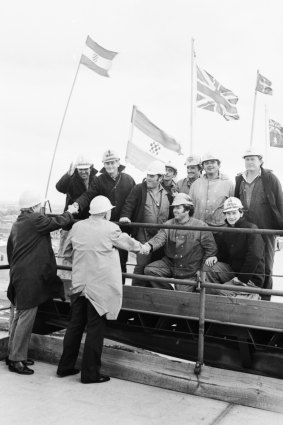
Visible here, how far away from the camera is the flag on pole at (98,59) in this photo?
1182 centimetres

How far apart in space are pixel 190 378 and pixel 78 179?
124 inches

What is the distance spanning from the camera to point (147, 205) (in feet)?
19.4

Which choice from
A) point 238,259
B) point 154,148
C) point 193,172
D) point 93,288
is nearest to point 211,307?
point 238,259

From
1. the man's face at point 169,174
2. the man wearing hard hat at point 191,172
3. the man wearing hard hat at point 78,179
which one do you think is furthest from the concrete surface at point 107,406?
the man's face at point 169,174

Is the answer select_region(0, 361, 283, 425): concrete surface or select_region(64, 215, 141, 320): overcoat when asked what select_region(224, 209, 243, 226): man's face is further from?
select_region(0, 361, 283, 425): concrete surface

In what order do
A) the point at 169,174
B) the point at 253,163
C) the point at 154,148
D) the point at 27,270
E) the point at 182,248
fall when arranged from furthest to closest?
the point at 154,148, the point at 169,174, the point at 253,163, the point at 182,248, the point at 27,270

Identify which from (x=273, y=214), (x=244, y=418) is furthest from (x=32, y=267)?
(x=273, y=214)

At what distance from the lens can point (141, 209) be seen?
585cm

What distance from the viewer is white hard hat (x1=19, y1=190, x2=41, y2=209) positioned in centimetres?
482

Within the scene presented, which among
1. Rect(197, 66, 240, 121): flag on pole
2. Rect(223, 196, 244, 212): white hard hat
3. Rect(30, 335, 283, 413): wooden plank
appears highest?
Rect(197, 66, 240, 121): flag on pole

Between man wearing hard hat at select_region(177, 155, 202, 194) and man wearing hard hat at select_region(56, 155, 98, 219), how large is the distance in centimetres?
119

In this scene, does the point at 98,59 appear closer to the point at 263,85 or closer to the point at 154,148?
the point at 154,148

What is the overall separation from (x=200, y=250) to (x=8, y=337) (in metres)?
2.24

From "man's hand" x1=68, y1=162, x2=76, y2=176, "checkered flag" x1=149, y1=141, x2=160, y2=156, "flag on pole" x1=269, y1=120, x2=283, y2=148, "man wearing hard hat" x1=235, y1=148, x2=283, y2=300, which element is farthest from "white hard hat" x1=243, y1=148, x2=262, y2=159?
"flag on pole" x1=269, y1=120, x2=283, y2=148
